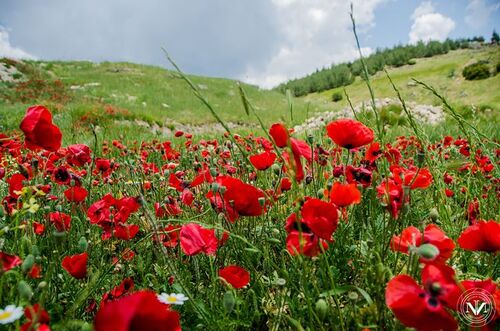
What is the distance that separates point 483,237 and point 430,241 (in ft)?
0.32

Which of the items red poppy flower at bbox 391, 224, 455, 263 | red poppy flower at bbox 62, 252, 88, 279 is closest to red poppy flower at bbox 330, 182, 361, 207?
red poppy flower at bbox 391, 224, 455, 263

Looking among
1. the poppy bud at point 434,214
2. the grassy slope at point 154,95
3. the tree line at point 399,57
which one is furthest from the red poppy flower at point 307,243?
the tree line at point 399,57

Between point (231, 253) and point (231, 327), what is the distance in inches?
19.6

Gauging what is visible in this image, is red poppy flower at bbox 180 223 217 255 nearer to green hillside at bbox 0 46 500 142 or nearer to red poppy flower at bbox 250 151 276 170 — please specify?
red poppy flower at bbox 250 151 276 170

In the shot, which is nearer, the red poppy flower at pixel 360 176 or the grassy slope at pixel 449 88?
the red poppy flower at pixel 360 176

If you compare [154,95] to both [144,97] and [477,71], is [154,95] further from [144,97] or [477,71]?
[477,71]

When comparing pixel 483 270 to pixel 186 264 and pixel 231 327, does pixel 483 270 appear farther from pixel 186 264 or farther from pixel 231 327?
pixel 186 264

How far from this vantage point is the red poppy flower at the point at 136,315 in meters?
0.44

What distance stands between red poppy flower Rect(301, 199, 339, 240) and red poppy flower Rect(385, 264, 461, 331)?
18cm

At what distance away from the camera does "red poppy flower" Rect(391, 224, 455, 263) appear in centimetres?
71

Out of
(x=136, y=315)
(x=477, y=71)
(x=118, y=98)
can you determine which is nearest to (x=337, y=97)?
(x=477, y=71)

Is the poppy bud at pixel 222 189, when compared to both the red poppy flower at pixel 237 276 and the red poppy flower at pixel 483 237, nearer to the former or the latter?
the red poppy flower at pixel 237 276

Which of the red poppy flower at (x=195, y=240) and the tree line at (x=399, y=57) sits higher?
the tree line at (x=399, y=57)

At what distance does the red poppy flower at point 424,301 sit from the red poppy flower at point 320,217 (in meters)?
0.18
